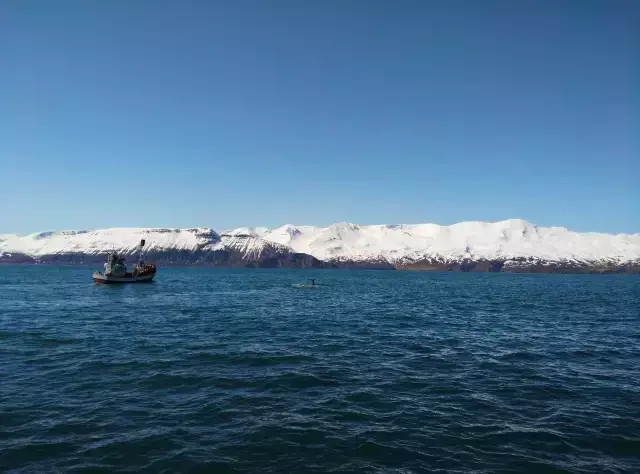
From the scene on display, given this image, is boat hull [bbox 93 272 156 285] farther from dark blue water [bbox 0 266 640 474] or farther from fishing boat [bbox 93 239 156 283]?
dark blue water [bbox 0 266 640 474]

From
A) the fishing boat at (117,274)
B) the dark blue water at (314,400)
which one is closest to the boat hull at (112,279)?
the fishing boat at (117,274)

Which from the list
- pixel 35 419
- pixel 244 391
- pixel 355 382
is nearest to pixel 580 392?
pixel 355 382

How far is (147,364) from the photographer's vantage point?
26.3 m

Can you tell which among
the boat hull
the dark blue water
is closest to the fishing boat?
the boat hull

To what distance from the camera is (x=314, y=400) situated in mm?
20359

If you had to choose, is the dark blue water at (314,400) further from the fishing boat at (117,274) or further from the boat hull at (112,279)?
the fishing boat at (117,274)

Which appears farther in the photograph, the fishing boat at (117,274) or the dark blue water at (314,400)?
the fishing boat at (117,274)

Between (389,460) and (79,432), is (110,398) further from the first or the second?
(389,460)

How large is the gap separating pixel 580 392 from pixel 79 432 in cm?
2521

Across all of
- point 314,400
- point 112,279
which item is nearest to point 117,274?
point 112,279

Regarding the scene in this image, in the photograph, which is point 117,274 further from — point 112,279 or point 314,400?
point 314,400

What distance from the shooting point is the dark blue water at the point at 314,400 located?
1464 cm

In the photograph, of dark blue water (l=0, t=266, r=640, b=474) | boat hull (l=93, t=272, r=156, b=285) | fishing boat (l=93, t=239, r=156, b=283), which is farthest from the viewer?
fishing boat (l=93, t=239, r=156, b=283)

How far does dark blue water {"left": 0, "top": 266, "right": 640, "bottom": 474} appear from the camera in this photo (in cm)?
1464
